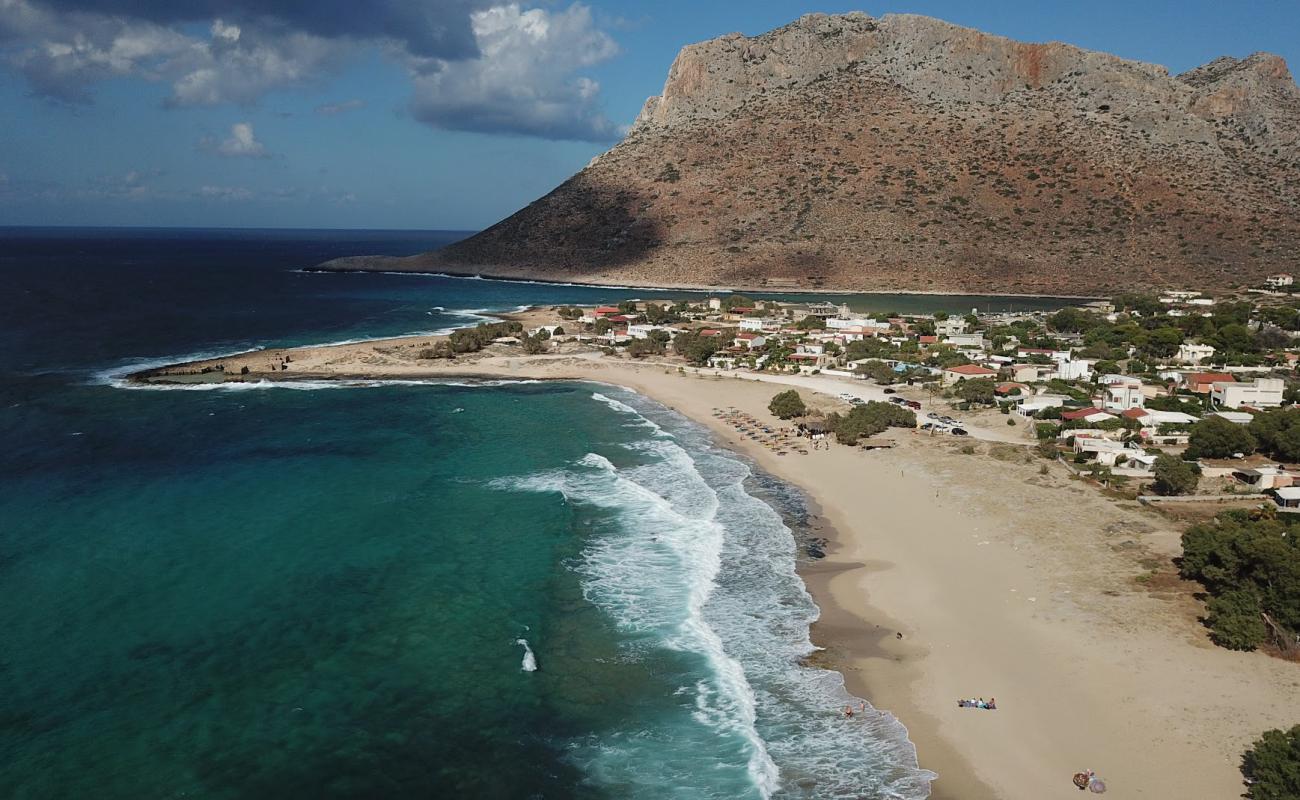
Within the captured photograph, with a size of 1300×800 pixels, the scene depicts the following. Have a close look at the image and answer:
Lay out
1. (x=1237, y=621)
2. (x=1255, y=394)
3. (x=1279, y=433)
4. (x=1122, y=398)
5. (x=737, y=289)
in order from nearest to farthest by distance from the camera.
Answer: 1. (x=1237, y=621)
2. (x=1279, y=433)
3. (x=1122, y=398)
4. (x=1255, y=394)
5. (x=737, y=289)

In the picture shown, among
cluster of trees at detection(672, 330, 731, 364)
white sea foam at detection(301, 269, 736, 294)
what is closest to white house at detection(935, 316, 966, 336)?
cluster of trees at detection(672, 330, 731, 364)

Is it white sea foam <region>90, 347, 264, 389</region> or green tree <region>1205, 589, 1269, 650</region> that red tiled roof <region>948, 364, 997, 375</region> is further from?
white sea foam <region>90, 347, 264, 389</region>

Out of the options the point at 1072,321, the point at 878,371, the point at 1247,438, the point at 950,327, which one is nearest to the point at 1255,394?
the point at 1247,438

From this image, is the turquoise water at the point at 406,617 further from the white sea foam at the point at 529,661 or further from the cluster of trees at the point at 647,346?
the cluster of trees at the point at 647,346

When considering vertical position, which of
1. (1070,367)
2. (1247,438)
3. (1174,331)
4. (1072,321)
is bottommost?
(1247,438)

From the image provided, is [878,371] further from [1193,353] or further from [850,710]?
[850,710]

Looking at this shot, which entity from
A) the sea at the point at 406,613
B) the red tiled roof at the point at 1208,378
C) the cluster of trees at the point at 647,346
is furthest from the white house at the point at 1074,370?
the cluster of trees at the point at 647,346
